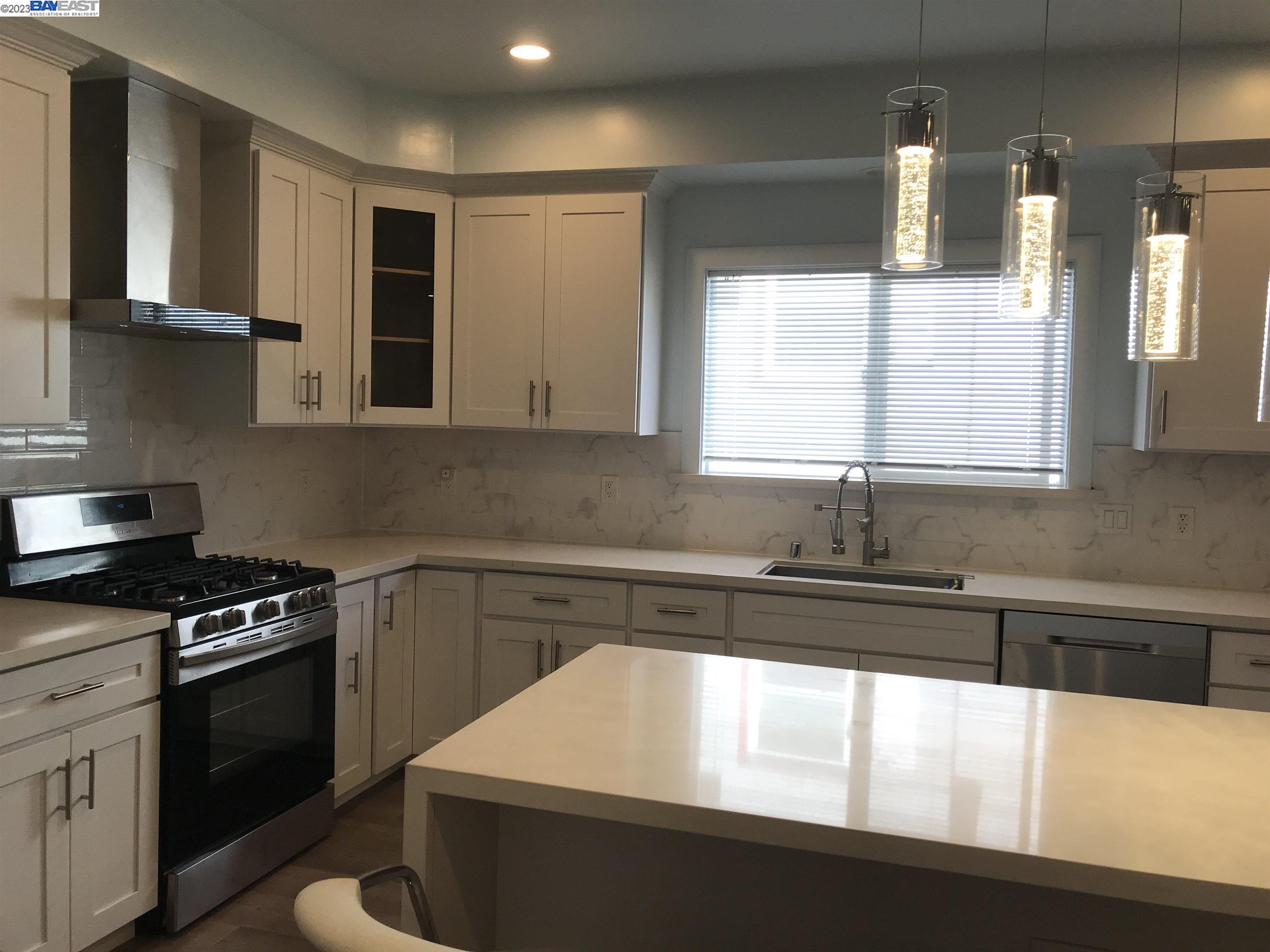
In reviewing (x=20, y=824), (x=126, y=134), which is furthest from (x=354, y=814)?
(x=126, y=134)

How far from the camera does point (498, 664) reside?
375 cm

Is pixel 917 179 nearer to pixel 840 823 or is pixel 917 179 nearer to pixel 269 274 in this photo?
pixel 840 823

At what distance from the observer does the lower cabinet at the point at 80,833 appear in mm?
2184

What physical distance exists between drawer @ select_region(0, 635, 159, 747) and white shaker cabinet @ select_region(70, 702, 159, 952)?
5cm

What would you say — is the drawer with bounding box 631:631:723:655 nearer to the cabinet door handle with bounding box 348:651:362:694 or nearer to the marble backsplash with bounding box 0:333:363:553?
the cabinet door handle with bounding box 348:651:362:694

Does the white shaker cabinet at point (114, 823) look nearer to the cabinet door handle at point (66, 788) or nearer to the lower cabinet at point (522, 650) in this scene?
the cabinet door handle at point (66, 788)

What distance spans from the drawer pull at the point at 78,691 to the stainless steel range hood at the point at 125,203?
102cm

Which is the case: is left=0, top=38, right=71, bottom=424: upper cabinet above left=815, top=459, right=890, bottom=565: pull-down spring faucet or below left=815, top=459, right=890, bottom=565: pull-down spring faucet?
above

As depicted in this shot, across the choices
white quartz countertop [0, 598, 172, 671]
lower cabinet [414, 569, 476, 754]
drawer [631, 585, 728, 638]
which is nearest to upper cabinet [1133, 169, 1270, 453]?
drawer [631, 585, 728, 638]

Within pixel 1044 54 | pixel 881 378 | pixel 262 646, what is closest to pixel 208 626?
pixel 262 646

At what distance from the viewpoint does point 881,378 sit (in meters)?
3.93

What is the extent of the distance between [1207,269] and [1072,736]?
218cm

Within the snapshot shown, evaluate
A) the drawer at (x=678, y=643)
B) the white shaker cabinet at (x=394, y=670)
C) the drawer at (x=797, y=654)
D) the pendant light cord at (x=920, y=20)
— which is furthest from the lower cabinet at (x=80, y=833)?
the pendant light cord at (x=920, y=20)

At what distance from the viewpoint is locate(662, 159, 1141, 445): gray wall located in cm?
361
